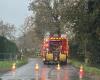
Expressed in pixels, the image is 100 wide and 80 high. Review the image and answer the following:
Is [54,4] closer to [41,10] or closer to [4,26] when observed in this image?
[41,10]

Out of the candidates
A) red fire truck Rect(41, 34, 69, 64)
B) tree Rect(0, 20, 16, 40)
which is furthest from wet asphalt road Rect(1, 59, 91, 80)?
tree Rect(0, 20, 16, 40)

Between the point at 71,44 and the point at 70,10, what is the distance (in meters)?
22.4

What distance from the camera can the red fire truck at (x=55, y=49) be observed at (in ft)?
185

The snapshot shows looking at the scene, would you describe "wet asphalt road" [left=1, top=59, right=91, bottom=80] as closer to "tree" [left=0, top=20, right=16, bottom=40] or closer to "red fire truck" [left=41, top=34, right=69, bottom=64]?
"red fire truck" [left=41, top=34, right=69, bottom=64]

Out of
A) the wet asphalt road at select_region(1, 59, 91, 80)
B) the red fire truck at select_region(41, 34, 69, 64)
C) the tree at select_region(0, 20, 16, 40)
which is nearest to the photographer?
the wet asphalt road at select_region(1, 59, 91, 80)

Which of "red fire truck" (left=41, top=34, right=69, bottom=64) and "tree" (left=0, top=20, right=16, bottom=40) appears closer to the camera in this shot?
"red fire truck" (left=41, top=34, right=69, bottom=64)

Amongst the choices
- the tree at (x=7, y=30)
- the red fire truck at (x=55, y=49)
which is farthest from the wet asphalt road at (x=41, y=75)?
the tree at (x=7, y=30)

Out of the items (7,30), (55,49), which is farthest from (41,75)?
(7,30)

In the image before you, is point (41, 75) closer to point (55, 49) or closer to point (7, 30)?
point (55, 49)

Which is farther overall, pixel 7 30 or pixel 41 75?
pixel 7 30

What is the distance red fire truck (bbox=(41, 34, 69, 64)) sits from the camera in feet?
185

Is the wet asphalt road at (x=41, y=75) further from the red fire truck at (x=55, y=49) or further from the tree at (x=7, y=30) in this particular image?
the tree at (x=7, y=30)

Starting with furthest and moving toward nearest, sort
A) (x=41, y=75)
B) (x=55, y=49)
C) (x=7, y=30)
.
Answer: (x=7, y=30) → (x=55, y=49) → (x=41, y=75)

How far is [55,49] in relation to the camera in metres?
57.9
